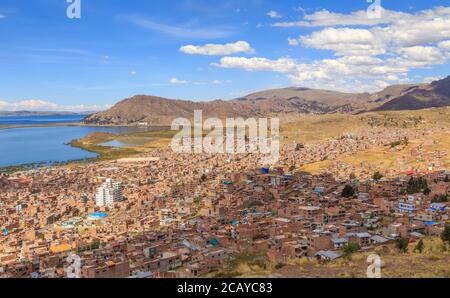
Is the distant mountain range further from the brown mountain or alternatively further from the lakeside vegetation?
the lakeside vegetation

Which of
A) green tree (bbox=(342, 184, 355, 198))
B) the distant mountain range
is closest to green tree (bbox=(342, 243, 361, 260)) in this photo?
green tree (bbox=(342, 184, 355, 198))

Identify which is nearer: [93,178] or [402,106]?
[93,178]

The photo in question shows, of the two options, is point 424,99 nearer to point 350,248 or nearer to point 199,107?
point 199,107

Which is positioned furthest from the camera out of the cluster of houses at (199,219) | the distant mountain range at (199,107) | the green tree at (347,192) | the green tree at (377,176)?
the distant mountain range at (199,107)

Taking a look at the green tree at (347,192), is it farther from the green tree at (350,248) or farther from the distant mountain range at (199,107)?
the distant mountain range at (199,107)

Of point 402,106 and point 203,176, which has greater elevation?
point 402,106

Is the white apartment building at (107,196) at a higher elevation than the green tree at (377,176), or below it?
below

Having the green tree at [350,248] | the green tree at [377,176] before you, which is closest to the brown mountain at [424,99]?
the green tree at [377,176]

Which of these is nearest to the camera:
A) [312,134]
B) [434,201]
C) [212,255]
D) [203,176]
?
[212,255]

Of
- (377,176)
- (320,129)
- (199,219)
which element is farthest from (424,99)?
(199,219)
